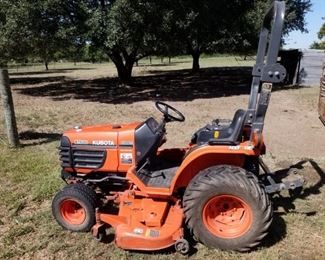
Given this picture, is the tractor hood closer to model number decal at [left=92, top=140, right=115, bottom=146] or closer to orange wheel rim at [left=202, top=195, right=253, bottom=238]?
model number decal at [left=92, top=140, right=115, bottom=146]

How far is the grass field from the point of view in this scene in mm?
3803

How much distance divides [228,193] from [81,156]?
1.58m

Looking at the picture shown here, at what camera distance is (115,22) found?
11344 millimetres

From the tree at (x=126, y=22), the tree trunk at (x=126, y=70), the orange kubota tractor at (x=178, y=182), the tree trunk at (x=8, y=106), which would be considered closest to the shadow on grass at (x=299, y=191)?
the orange kubota tractor at (x=178, y=182)

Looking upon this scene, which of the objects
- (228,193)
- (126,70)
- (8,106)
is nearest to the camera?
(228,193)

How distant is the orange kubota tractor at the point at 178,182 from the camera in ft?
11.5

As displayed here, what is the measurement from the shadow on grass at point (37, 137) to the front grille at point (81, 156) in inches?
138

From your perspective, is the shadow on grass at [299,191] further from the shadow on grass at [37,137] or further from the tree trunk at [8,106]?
the tree trunk at [8,106]

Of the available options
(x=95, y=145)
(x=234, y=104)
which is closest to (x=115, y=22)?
(x=234, y=104)

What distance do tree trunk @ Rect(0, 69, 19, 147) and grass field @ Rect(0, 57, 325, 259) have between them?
0.74ft

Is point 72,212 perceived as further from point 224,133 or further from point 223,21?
point 223,21

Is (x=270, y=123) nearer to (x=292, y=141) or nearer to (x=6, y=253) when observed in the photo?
(x=292, y=141)

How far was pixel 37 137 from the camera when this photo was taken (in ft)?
26.3

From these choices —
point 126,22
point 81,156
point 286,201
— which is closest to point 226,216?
point 286,201
